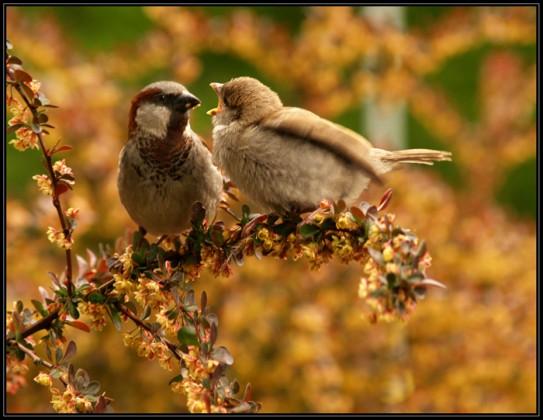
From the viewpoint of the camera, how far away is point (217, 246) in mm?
1517

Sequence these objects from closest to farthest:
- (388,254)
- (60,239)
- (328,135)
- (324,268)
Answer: (388,254)
(60,239)
(328,135)
(324,268)

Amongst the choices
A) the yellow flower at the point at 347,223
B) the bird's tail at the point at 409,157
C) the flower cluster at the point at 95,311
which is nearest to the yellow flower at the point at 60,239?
the flower cluster at the point at 95,311

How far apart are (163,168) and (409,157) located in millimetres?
597

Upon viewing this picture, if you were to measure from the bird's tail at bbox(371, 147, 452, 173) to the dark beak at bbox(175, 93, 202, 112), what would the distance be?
17.4 inches

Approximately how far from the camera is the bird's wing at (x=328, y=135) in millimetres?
1474

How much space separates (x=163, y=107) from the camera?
1872mm

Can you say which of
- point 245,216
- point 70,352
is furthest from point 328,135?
point 70,352

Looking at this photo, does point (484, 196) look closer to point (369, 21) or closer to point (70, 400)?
point (369, 21)

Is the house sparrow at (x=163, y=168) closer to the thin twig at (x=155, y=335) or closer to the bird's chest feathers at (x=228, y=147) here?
the bird's chest feathers at (x=228, y=147)

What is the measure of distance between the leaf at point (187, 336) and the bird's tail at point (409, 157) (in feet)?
2.57

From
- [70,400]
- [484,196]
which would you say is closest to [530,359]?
[484,196]

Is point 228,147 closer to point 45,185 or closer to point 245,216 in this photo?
point 245,216

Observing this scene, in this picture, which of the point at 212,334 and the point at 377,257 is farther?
the point at 212,334

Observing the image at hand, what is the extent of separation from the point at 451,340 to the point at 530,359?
320 millimetres
